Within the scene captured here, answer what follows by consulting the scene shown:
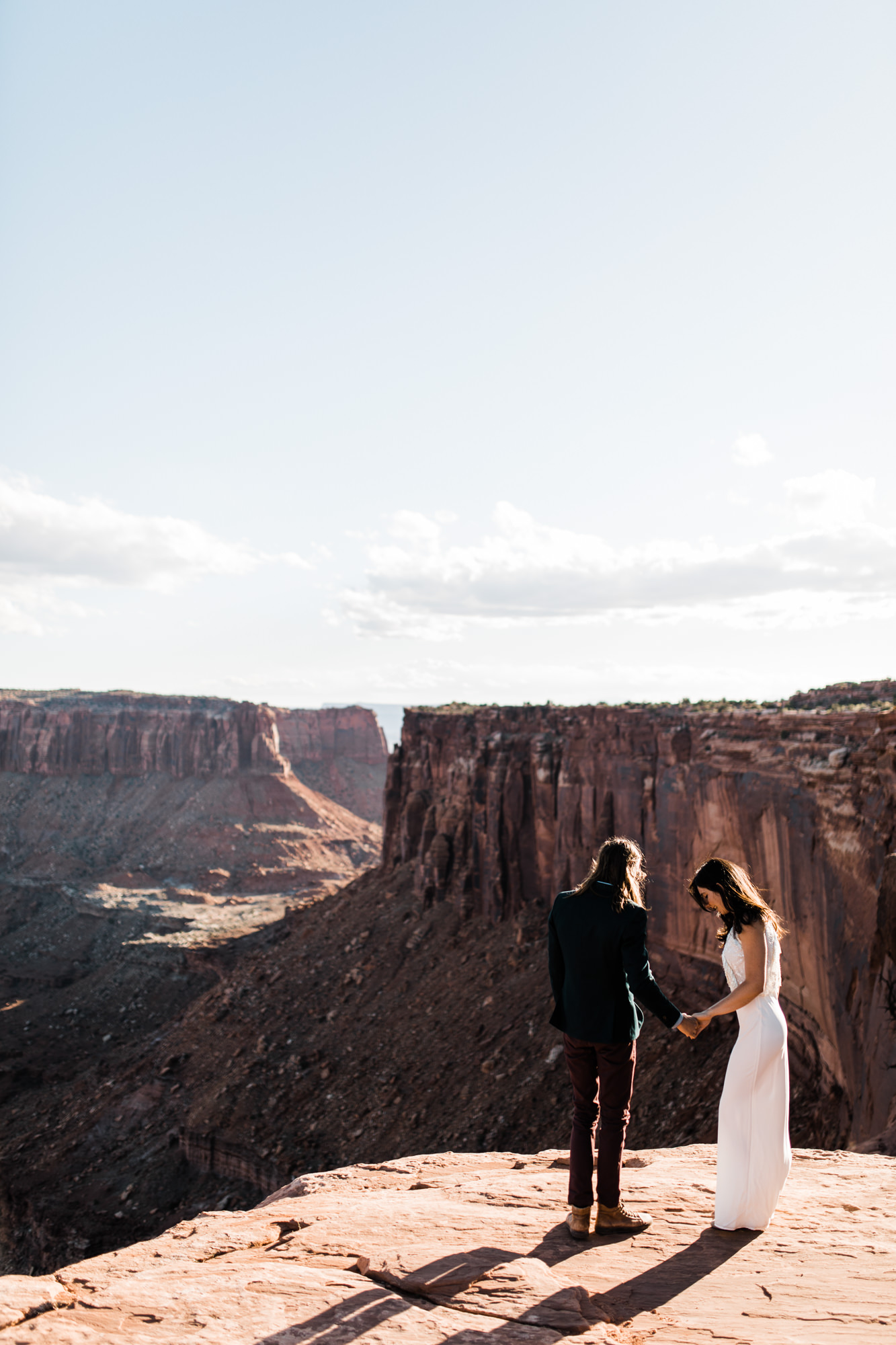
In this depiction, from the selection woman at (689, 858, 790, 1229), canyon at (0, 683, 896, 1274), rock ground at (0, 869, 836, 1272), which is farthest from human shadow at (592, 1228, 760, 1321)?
rock ground at (0, 869, 836, 1272)

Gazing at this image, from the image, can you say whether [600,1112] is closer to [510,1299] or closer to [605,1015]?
[605,1015]

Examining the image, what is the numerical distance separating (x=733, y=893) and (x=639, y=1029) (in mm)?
1164

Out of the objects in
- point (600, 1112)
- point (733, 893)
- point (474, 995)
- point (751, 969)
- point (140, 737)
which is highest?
point (733, 893)

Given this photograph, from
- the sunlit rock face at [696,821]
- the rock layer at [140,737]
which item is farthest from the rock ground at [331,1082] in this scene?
the rock layer at [140,737]

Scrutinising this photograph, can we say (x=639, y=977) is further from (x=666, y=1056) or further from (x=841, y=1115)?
(x=666, y=1056)

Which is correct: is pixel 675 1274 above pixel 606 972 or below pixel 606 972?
below

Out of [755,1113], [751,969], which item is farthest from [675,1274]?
[751,969]

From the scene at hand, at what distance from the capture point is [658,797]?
23.0 meters

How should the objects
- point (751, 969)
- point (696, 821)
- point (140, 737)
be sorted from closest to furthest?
point (751, 969) < point (696, 821) < point (140, 737)

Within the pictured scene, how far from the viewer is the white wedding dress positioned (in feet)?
19.2

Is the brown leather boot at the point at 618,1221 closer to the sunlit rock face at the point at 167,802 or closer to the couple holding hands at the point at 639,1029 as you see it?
the couple holding hands at the point at 639,1029

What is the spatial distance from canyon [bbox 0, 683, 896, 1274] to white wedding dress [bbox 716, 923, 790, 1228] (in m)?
3.51

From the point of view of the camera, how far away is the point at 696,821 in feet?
67.4

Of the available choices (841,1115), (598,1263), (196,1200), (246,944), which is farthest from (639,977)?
(246,944)
